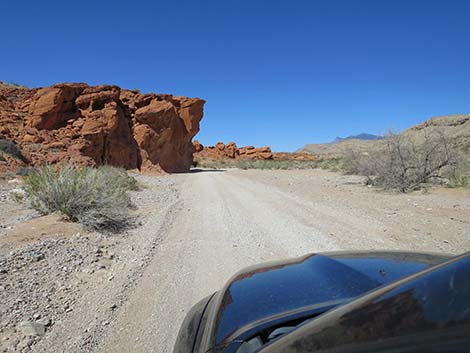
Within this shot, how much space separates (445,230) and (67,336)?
647 cm

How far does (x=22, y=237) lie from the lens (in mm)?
5332

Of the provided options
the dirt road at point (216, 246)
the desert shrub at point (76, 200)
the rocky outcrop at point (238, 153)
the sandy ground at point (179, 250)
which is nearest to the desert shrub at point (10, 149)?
the sandy ground at point (179, 250)

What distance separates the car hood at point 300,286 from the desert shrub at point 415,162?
11.9m

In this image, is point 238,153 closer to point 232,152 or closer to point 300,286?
point 232,152

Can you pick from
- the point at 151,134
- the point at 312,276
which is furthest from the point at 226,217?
the point at 151,134

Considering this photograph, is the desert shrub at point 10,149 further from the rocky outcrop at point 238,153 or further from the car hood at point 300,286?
the rocky outcrop at point 238,153

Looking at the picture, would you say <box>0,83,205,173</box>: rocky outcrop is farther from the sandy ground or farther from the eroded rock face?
the eroded rock face

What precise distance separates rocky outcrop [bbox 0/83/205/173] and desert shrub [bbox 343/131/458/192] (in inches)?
647

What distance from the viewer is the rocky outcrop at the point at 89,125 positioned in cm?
2120

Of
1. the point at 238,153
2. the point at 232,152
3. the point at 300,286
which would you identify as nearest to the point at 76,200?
the point at 300,286

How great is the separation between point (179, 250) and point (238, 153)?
7027 centimetres

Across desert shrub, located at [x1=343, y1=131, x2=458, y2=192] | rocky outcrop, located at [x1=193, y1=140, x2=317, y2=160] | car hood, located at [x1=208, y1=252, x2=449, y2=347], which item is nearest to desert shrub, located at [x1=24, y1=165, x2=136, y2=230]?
car hood, located at [x1=208, y1=252, x2=449, y2=347]

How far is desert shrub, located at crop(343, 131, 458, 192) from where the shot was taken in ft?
43.0

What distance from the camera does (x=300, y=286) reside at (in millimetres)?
1964
